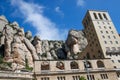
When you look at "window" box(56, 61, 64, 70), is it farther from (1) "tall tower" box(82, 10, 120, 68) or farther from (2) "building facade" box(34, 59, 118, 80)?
(1) "tall tower" box(82, 10, 120, 68)

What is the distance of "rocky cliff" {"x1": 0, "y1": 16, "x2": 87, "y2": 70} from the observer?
67969 millimetres

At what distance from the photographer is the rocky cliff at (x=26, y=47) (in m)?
68.0

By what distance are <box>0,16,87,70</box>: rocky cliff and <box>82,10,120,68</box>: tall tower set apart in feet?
54.9

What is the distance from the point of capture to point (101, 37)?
6794 cm

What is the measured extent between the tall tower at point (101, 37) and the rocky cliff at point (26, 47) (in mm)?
16722

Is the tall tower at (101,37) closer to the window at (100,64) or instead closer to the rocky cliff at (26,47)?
the window at (100,64)

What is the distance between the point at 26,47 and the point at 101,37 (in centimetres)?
3166

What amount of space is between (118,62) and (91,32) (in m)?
17.8

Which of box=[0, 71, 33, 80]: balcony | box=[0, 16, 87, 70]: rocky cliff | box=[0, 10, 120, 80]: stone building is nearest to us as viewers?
box=[0, 71, 33, 80]: balcony

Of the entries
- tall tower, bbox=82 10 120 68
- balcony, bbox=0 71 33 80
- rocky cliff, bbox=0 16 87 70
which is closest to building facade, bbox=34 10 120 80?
tall tower, bbox=82 10 120 68

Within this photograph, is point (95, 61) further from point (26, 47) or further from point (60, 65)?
point (26, 47)

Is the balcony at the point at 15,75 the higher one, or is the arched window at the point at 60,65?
the arched window at the point at 60,65

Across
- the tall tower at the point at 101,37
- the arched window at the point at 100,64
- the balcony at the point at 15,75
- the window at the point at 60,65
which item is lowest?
the balcony at the point at 15,75

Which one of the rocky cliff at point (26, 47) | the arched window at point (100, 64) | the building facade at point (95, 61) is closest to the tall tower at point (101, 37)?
the building facade at point (95, 61)
